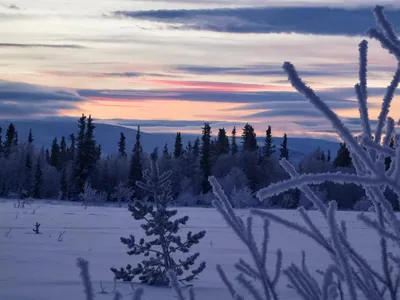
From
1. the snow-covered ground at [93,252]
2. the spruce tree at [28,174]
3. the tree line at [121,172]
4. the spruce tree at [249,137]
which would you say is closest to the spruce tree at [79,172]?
the tree line at [121,172]

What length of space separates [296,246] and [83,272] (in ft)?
34.3

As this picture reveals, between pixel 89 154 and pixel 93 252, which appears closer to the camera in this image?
pixel 93 252

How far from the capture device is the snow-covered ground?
6660 millimetres

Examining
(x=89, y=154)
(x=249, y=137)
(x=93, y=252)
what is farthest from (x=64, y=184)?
(x=93, y=252)

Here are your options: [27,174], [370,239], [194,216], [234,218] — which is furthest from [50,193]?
[234,218]

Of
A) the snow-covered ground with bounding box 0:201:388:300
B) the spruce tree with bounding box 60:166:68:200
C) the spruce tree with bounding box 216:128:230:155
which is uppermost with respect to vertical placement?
the spruce tree with bounding box 216:128:230:155

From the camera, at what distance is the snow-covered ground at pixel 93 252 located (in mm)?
6660

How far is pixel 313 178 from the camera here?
113 centimetres

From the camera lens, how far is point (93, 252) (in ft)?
31.5

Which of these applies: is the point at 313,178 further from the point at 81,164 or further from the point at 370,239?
the point at 81,164

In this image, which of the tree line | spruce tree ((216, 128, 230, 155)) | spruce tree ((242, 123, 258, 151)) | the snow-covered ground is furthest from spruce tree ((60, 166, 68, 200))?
the snow-covered ground

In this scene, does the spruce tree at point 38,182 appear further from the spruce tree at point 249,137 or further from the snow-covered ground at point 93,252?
the snow-covered ground at point 93,252

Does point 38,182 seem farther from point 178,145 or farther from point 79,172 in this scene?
point 178,145

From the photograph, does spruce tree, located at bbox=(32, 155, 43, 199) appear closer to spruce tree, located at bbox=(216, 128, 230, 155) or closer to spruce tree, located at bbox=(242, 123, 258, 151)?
spruce tree, located at bbox=(216, 128, 230, 155)
